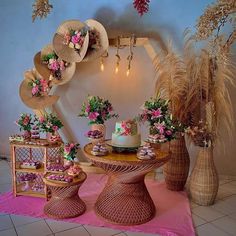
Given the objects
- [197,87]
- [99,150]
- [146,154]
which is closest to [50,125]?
[99,150]

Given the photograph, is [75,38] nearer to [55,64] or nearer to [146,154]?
[55,64]

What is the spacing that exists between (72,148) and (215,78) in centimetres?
168

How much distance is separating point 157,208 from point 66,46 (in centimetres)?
231

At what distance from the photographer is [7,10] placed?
4.26 metres

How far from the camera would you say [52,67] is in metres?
3.85

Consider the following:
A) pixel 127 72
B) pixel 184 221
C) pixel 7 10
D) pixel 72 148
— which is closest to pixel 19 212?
pixel 72 148

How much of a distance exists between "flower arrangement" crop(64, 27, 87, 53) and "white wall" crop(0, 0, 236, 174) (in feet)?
1.56

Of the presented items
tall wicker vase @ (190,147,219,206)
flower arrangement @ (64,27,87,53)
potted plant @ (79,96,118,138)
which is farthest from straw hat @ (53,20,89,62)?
tall wicker vase @ (190,147,219,206)

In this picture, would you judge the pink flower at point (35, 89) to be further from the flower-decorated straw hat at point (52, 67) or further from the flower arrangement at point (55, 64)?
the flower arrangement at point (55, 64)

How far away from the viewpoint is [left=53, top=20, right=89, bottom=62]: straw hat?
3654 mm

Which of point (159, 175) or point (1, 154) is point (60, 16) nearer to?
point (1, 154)

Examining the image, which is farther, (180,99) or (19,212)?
(180,99)

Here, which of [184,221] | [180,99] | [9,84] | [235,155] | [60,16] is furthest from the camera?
[9,84]

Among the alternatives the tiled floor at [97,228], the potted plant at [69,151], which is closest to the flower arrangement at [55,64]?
the potted plant at [69,151]
